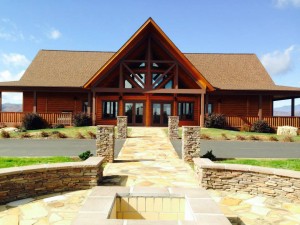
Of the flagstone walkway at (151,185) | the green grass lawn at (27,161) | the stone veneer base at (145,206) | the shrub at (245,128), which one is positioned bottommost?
the flagstone walkway at (151,185)

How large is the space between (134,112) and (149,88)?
115 inches

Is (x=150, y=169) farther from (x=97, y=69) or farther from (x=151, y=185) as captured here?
(x=97, y=69)

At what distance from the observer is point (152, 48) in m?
25.8

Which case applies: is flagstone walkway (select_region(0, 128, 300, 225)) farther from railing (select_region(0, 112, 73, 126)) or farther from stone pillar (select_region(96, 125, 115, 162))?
railing (select_region(0, 112, 73, 126))

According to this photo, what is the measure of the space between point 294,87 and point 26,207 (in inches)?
1105

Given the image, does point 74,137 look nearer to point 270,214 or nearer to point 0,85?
point 0,85

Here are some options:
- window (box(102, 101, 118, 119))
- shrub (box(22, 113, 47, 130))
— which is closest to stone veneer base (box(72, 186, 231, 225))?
shrub (box(22, 113, 47, 130))

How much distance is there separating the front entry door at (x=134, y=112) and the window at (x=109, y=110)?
107 centimetres

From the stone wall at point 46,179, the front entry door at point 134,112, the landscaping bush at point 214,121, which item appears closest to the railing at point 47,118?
the front entry door at point 134,112

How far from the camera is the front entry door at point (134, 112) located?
2600 centimetres

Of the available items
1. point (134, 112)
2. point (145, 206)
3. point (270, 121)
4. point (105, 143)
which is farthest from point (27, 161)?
point (270, 121)

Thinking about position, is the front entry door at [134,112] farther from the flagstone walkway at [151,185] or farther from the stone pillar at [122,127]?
the flagstone walkway at [151,185]

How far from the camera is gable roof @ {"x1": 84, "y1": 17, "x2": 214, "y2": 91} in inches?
917

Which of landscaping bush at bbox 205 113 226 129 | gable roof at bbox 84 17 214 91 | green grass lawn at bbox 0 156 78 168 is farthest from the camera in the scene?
landscaping bush at bbox 205 113 226 129
